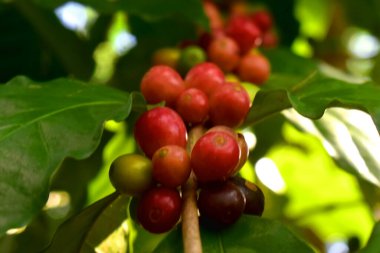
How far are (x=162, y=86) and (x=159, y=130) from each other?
0.14 m

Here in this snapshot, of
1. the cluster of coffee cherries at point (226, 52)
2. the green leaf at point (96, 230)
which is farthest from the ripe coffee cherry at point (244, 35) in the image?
the green leaf at point (96, 230)

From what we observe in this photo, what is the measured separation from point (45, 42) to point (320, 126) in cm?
82

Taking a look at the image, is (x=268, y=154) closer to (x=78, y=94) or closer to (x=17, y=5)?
(x=17, y=5)

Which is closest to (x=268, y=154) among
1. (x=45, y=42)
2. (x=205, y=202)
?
(x=45, y=42)

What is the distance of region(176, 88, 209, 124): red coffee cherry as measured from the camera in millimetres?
1032

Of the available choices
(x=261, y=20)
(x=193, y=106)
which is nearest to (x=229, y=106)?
(x=193, y=106)

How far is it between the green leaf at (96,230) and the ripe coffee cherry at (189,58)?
1.12 ft

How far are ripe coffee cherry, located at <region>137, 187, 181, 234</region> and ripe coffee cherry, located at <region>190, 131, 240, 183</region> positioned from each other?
0.15ft

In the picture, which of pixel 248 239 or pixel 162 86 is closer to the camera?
pixel 248 239

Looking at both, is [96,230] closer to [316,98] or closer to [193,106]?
[193,106]

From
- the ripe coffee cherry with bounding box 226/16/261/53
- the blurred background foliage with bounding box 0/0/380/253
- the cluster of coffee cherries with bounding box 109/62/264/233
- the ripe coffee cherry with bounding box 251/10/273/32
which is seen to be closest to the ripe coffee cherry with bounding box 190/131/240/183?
the cluster of coffee cherries with bounding box 109/62/264/233

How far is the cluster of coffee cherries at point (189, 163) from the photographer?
895 millimetres

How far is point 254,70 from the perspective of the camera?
1.35 meters

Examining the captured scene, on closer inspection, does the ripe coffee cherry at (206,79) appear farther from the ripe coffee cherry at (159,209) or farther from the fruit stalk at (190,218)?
the ripe coffee cherry at (159,209)
